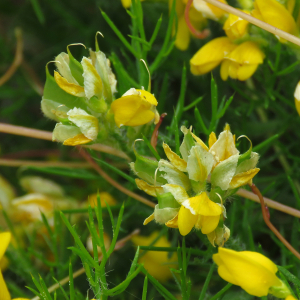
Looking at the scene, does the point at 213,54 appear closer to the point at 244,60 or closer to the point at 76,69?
the point at 244,60

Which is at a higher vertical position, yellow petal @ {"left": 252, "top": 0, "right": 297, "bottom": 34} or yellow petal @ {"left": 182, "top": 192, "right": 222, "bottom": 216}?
yellow petal @ {"left": 252, "top": 0, "right": 297, "bottom": 34}

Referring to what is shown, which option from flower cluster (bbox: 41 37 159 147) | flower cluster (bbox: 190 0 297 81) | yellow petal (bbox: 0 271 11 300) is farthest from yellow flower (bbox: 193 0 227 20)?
yellow petal (bbox: 0 271 11 300)

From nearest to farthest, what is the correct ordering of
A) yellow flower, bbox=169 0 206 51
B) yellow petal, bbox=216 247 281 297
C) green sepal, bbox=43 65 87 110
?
yellow petal, bbox=216 247 281 297, green sepal, bbox=43 65 87 110, yellow flower, bbox=169 0 206 51

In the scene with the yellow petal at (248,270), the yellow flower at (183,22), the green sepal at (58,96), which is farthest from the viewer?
the yellow flower at (183,22)

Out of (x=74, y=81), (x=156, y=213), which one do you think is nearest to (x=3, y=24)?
(x=74, y=81)

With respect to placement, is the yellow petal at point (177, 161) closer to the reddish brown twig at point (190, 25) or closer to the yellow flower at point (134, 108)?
the yellow flower at point (134, 108)

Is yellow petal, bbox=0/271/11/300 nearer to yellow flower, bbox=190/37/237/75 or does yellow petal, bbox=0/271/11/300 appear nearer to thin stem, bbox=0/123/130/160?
thin stem, bbox=0/123/130/160

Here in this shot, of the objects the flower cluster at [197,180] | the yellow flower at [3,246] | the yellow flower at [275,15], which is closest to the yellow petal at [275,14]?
the yellow flower at [275,15]

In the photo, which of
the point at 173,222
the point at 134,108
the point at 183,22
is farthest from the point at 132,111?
the point at 183,22
